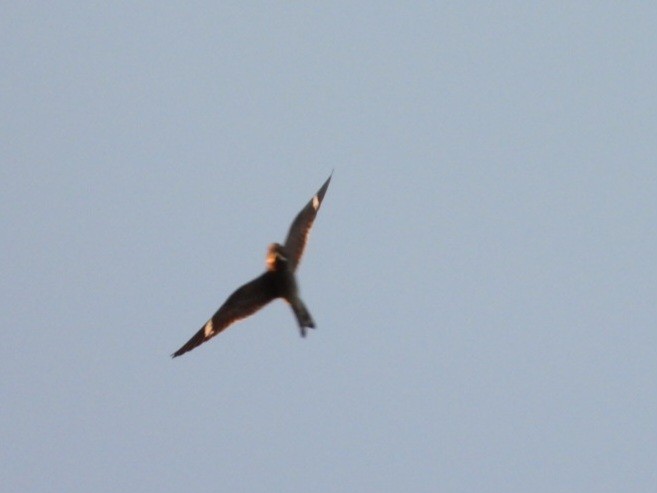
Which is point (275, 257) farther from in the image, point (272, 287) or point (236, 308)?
point (236, 308)

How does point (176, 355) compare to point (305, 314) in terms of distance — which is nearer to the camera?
point (305, 314)

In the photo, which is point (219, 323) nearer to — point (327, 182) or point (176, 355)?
point (176, 355)

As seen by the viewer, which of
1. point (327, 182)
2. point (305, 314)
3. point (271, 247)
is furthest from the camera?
point (327, 182)

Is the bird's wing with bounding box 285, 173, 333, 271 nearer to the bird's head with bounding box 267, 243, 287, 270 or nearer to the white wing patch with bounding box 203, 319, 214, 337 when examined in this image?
the bird's head with bounding box 267, 243, 287, 270

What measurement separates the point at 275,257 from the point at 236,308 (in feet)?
3.62

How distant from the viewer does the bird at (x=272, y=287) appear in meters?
17.7

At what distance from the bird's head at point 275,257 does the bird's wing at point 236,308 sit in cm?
29

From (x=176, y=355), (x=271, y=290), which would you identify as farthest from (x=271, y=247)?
(x=176, y=355)

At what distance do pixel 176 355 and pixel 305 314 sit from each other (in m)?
2.62

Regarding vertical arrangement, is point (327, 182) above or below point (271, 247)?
above

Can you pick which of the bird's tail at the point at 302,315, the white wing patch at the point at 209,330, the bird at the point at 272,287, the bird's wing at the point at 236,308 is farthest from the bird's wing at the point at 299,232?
the white wing patch at the point at 209,330

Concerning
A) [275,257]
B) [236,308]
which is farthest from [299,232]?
[236,308]

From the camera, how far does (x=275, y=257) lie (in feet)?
58.3

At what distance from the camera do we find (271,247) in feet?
58.6
